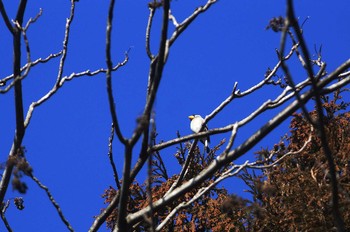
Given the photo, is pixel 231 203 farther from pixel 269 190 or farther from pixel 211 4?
pixel 211 4

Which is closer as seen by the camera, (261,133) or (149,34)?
(261,133)

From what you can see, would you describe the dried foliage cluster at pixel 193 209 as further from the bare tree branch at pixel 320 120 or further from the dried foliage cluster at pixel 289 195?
the bare tree branch at pixel 320 120

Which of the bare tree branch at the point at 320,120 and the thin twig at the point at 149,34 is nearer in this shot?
the bare tree branch at the point at 320,120

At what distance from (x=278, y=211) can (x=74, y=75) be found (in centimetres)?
518

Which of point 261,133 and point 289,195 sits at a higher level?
point 289,195

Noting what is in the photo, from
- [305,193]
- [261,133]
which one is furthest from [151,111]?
[305,193]

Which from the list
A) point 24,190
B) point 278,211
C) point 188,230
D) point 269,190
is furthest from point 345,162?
point 24,190

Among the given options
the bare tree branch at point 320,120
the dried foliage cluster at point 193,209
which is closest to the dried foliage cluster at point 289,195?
the dried foliage cluster at point 193,209

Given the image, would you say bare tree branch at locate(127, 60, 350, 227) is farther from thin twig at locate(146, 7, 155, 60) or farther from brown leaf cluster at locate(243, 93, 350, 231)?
brown leaf cluster at locate(243, 93, 350, 231)

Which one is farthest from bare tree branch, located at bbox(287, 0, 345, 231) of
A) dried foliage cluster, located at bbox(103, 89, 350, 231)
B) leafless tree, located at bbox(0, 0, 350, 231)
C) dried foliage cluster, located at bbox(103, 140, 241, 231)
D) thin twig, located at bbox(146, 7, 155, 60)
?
dried foliage cluster, located at bbox(103, 140, 241, 231)

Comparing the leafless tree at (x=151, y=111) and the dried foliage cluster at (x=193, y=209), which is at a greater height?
the dried foliage cluster at (x=193, y=209)

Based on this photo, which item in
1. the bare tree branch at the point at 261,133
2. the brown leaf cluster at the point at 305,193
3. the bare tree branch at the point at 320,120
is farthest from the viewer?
the brown leaf cluster at the point at 305,193

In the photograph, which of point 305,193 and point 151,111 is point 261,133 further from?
point 305,193

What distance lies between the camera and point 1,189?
421 centimetres
